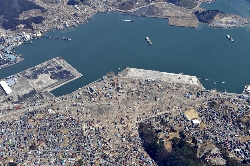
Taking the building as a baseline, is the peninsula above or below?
above

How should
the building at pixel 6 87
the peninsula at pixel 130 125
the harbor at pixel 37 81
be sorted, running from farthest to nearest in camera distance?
the building at pixel 6 87
the harbor at pixel 37 81
the peninsula at pixel 130 125

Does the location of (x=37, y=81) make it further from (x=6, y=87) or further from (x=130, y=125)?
(x=130, y=125)

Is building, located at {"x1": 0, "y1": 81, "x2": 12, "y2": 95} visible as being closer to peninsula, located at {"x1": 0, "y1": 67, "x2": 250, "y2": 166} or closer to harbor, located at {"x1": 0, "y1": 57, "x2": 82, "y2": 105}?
harbor, located at {"x1": 0, "y1": 57, "x2": 82, "y2": 105}

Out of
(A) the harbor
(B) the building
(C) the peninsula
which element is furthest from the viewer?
(B) the building

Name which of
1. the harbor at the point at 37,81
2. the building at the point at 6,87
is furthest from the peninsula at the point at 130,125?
the building at the point at 6,87

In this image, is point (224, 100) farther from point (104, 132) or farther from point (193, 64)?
point (104, 132)

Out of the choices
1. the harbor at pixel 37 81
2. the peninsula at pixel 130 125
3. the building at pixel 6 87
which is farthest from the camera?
the building at pixel 6 87

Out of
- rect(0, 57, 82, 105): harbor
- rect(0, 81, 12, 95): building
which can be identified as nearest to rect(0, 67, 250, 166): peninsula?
rect(0, 57, 82, 105): harbor

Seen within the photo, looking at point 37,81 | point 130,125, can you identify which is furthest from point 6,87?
point 130,125

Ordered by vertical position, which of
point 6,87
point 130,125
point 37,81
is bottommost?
point 6,87

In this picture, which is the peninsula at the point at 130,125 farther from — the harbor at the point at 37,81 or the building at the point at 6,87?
the building at the point at 6,87

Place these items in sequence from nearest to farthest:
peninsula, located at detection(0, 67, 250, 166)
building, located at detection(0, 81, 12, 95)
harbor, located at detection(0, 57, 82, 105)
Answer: peninsula, located at detection(0, 67, 250, 166) → harbor, located at detection(0, 57, 82, 105) → building, located at detection(0, 81, 12, 95)
